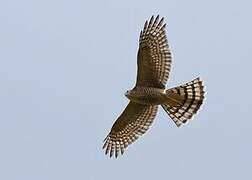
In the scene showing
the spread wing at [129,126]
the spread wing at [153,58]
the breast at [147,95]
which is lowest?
the spread wing at [129,126]

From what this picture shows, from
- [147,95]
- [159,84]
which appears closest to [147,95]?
[147,95]

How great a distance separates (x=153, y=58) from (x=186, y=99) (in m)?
0.97

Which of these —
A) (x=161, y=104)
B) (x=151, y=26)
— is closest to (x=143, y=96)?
(x=161, y=104)

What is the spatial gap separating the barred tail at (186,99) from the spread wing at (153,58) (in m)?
0.36

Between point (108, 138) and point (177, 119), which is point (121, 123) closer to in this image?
point (108, 138)

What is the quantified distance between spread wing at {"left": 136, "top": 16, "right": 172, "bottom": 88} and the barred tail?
0.36 meters

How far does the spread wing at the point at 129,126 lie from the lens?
53.1 ft

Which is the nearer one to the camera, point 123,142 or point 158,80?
point 158,80

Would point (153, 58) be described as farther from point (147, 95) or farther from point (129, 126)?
point (129, 126)

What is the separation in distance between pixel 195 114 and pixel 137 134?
6.24 ft

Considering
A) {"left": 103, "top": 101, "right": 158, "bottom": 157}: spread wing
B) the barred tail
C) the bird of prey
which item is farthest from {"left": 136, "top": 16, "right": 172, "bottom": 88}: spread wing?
{"left": 103, "top": 101, "right": 158, "bottom": 157}: spread wing

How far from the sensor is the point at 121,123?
54.1 ft

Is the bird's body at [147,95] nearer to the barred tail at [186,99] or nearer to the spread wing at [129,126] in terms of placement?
the barred tail at [186,99]

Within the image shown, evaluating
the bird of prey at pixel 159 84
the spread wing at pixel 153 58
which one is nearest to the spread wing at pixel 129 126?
the bird of prey at pixel 159 84
